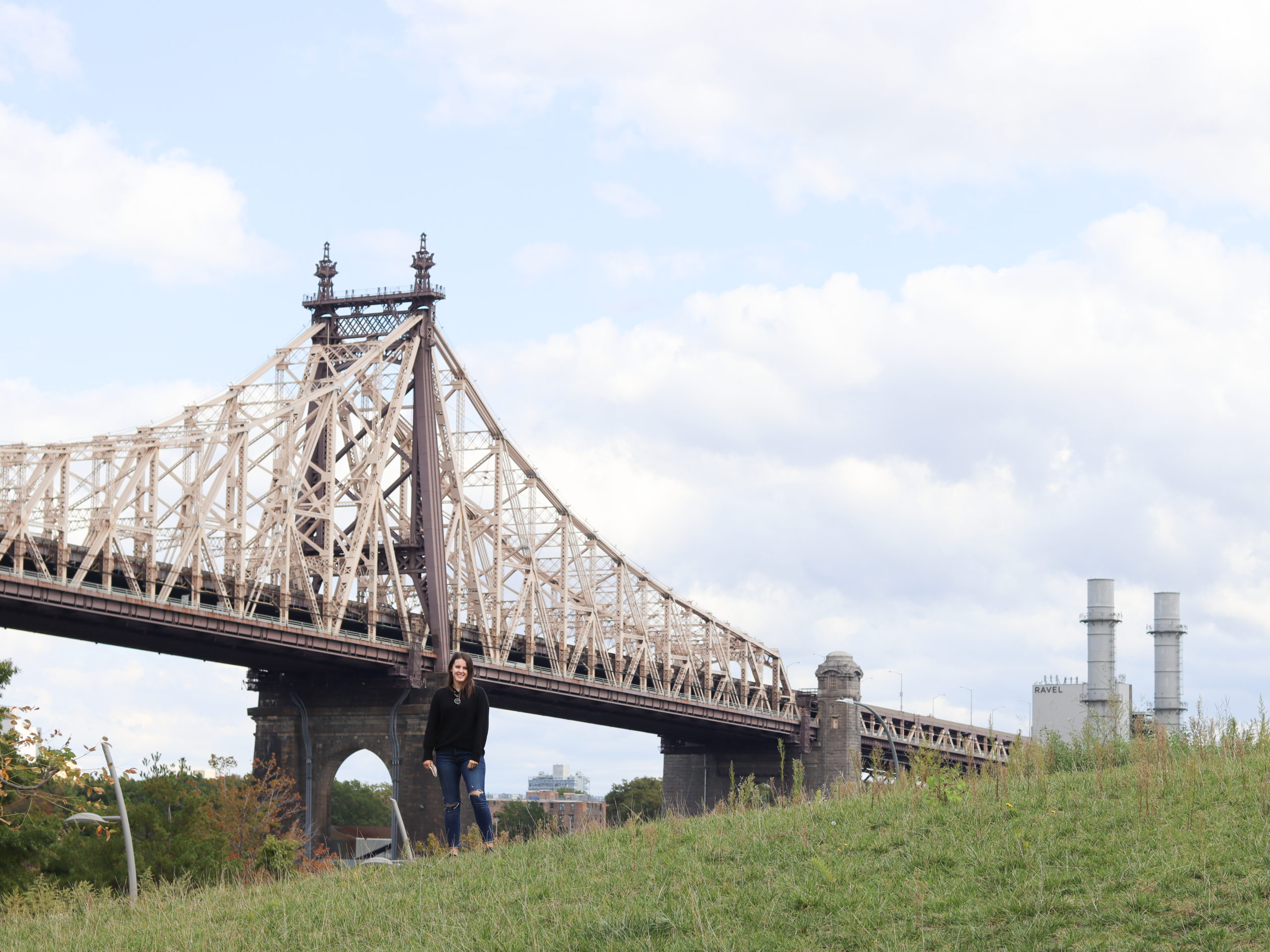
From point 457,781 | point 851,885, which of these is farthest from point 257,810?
point 851,885

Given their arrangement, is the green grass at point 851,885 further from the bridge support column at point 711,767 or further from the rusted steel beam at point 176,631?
the bridge support column at point 711,767

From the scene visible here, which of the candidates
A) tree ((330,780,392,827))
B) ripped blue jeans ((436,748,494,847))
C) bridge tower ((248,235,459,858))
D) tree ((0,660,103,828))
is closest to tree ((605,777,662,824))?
tree ((330,780,392,827))

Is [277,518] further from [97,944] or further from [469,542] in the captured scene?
[97,944]

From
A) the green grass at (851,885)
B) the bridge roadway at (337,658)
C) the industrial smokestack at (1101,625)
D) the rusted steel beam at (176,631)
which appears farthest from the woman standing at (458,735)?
the industrial smokestack at (1101,625)

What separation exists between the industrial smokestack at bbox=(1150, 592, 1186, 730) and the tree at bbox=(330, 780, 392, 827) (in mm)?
73210

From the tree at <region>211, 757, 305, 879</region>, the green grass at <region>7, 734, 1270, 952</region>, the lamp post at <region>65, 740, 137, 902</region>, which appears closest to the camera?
the green grass at <region>7, 734, 1270, 952</region>

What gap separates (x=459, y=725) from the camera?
59.5 feet

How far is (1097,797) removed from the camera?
1655 cm

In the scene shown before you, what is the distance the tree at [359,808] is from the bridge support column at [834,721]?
55.5 m

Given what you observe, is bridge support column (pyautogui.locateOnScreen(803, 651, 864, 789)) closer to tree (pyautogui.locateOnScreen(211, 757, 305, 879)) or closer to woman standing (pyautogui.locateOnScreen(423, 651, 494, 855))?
tree (pyautogui.locateOnScreen(211, 757, 305, 879))

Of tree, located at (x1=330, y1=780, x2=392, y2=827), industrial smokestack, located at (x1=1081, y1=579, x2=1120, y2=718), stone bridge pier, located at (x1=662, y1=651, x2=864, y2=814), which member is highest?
industrial smokestack, located at (x1=1081, y1=579, x2=1120, y2=718)

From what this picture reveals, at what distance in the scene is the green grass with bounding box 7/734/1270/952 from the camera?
12.4 meters

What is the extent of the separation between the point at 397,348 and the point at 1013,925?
244 ft

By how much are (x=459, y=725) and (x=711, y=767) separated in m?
93.6
